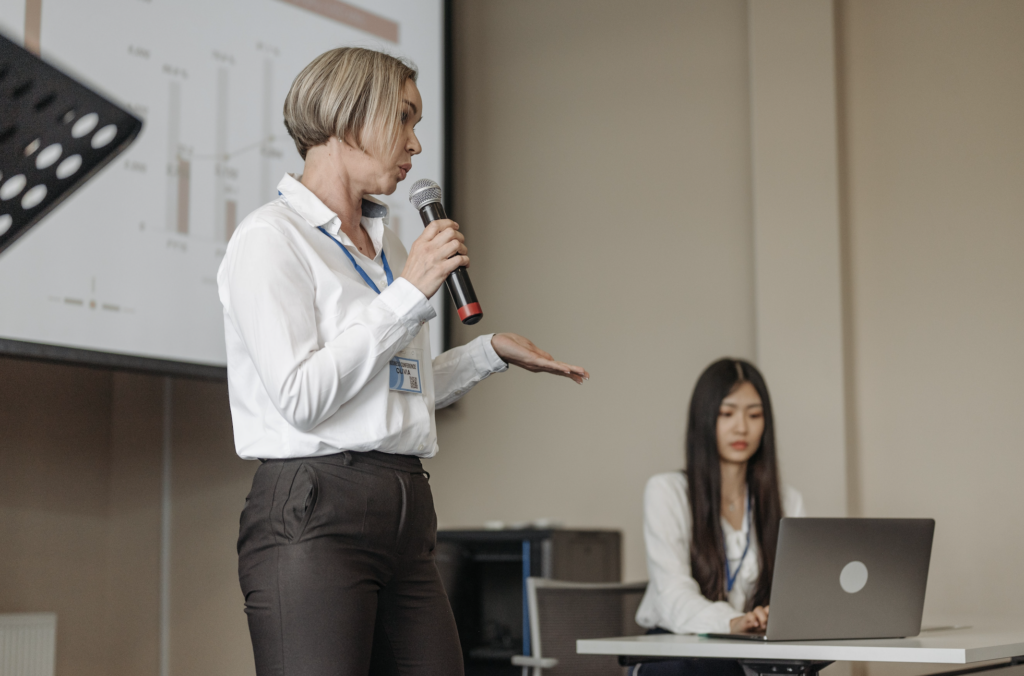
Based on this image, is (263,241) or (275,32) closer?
(263,241)

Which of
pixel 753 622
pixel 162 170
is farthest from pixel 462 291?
pixel 162 170

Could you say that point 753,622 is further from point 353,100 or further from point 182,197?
point 182,197

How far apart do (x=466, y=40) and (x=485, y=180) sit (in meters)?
0.62

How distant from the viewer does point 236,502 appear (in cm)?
307

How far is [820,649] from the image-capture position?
4.93ft

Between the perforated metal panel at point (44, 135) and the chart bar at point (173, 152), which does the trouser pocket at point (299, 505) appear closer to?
the perforated metal panel at point (44, 135)

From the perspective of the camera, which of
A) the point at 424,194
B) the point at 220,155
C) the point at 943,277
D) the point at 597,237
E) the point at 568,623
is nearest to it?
the point at 424,194

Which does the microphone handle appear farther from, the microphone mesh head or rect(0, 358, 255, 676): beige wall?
rect(0, 358, 255, 676): beige wall

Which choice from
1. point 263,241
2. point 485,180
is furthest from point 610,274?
point 263,241

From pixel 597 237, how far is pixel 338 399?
2.72 metres

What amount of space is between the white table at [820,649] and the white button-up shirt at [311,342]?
0.62 meters

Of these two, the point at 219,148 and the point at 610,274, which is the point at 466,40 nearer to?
the point at 610,274

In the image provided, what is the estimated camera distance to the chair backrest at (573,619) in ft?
7.11

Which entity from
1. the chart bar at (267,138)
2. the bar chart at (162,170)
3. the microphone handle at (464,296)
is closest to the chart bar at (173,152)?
the bar chart at (162,170)
